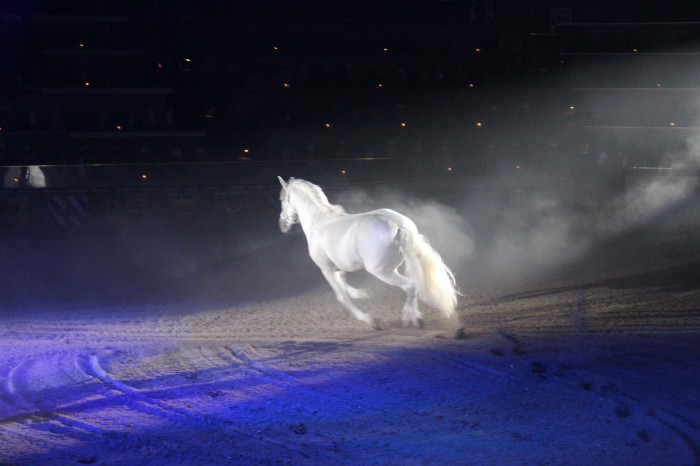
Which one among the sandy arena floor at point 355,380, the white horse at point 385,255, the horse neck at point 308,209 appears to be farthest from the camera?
the horse neck at point 308,209

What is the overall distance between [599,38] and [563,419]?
60.8ft

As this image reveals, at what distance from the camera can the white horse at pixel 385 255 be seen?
26.9 feet

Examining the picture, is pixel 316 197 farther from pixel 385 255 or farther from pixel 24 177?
pixel 24 177

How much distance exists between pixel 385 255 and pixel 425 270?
48 centimetres

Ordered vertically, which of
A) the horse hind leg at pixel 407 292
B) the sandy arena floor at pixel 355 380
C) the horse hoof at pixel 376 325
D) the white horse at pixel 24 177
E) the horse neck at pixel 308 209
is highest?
the white horse at pixel 24 177

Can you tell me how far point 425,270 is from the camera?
27.1 ft

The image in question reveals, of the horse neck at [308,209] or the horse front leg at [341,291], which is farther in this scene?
the horse neck at [308,209]

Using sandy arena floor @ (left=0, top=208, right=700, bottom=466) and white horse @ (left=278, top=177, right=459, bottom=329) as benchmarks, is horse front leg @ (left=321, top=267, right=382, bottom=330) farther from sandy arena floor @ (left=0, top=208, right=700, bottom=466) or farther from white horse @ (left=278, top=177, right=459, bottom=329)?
sandy arena floor @ (left=0, top=208, right=700, bottom=466)

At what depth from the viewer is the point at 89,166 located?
15.2 meters

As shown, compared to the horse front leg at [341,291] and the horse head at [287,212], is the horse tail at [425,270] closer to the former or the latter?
the horse front leg at [341,291]

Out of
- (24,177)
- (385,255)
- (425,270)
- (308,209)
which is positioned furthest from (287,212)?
(24,177)

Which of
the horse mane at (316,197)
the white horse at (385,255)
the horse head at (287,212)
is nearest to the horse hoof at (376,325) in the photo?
the white horse at (385,255)

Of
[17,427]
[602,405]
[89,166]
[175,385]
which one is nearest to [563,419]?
[602,405]

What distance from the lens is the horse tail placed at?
8.21 metres
